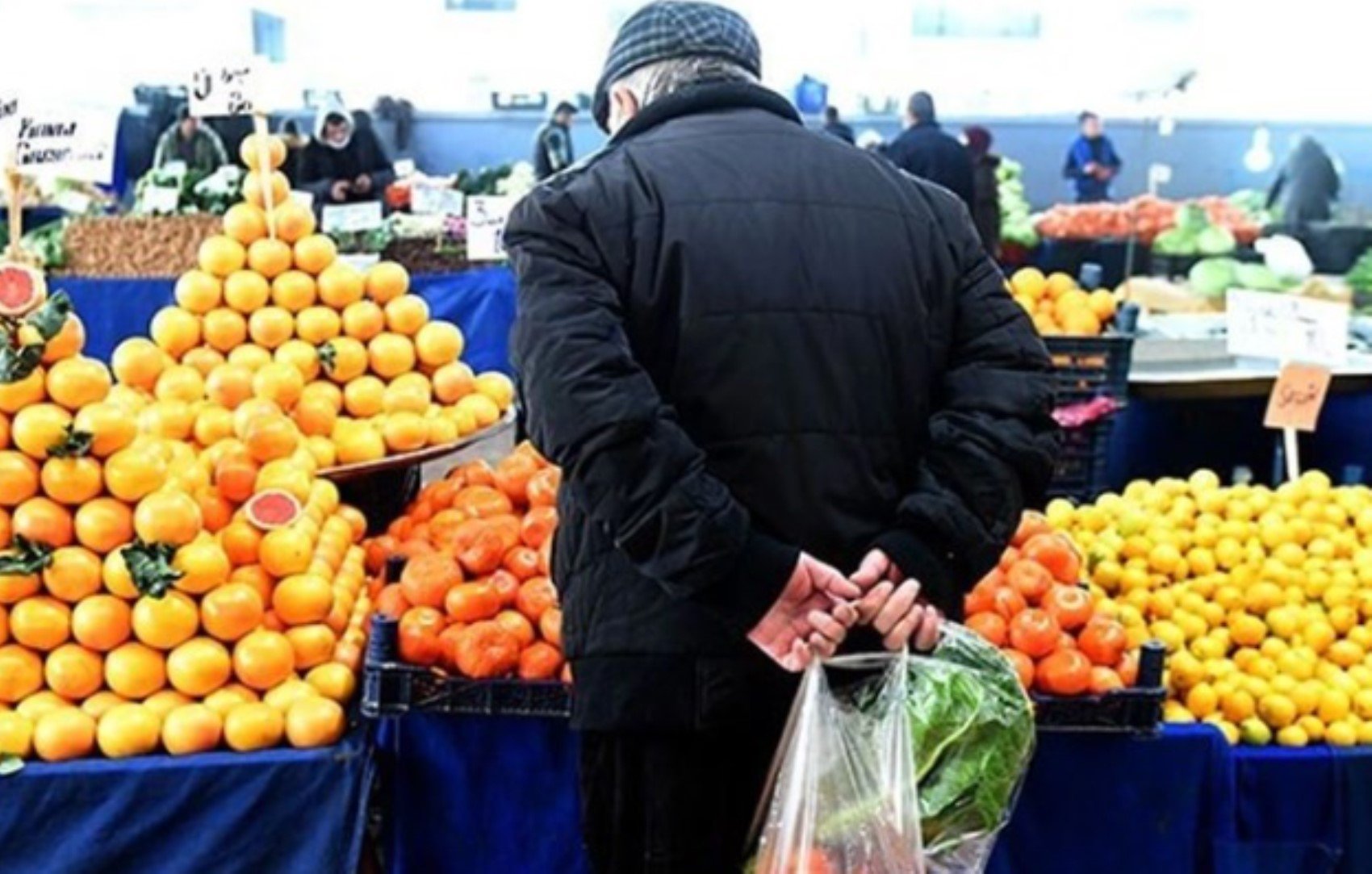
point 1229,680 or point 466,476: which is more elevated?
point 466,476

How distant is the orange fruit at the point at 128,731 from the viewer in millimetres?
2000

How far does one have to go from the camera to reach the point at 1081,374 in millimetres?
3713

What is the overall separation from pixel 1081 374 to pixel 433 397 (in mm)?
1785

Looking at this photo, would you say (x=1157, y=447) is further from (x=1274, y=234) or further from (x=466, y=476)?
(x=1274, y=234)

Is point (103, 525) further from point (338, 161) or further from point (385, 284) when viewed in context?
point (338, 161)

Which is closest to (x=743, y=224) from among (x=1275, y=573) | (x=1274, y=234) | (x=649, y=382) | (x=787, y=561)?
(x=649, y=382)

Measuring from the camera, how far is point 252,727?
2.04 meters

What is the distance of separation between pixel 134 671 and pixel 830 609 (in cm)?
109

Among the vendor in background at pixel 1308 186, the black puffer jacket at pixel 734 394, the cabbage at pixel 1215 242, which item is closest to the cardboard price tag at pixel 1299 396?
the black puffer jacket at pixel 734 394

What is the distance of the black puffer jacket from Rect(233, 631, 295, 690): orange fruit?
0.62 metres

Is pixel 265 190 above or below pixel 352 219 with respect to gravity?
above

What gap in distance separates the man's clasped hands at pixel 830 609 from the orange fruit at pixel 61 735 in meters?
1.06

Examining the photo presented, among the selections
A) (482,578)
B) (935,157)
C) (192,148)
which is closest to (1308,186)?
(935,157)

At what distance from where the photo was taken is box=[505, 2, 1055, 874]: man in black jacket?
1.50m
